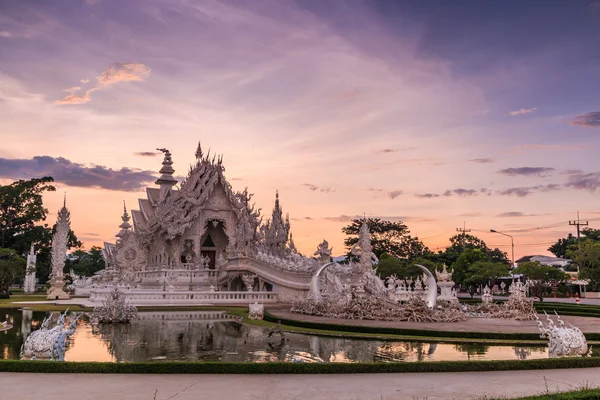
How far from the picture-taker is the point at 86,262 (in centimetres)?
7781

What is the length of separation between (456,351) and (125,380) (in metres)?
8.82

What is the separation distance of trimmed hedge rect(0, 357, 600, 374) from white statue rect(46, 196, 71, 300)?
94.3 ft

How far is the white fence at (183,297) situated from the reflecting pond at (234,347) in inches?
400

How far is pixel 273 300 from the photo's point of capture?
112ft

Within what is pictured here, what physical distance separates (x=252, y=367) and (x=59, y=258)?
3196cm

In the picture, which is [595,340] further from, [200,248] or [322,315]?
[200,248]

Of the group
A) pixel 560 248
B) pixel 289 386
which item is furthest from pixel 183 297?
pixel 560 248

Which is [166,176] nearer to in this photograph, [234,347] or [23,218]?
[23,218]

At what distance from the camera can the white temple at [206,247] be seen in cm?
3691

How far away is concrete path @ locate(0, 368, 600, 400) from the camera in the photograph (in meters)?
8.94

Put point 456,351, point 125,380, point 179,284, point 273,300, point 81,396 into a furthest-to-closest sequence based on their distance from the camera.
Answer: point 179,284, point 273,300, point 456,351, point 125,380, point 81,396

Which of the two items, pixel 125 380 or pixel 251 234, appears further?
pixel 251 234

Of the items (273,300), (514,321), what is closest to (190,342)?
(514,321)

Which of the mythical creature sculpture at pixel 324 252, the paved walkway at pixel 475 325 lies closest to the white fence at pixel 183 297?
the mythical creature sculpture at pixel 324 252
